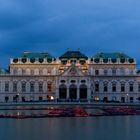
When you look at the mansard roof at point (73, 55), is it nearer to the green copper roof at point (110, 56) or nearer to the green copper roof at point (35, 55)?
the green copper roof at point (110, 56)

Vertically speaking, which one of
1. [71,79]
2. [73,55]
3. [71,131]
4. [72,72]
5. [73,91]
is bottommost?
[71,131]

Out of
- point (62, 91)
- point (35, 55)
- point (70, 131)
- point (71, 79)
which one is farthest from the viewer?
point (35, 55)

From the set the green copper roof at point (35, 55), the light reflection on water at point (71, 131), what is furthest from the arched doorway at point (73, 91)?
the light reflection on water at point (71, 131)

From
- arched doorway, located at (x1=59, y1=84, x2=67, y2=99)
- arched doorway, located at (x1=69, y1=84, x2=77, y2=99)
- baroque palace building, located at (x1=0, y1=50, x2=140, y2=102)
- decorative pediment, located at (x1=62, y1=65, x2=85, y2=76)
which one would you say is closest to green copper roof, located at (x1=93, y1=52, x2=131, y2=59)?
baroque palace building, located at (x1=0, y1=50, x2=140, y2=102)

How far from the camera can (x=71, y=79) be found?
125062 millimetres

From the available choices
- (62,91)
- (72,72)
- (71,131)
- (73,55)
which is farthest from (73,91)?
(71,131)

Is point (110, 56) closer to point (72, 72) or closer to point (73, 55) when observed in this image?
point (73, 55)

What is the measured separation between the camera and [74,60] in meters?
130

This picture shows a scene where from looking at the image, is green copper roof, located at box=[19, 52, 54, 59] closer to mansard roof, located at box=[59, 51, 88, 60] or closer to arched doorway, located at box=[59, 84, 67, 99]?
mansard roof, located at box=[59, 51, 88, 60]

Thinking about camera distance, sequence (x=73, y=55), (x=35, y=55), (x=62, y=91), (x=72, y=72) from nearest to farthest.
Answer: (x=62, y=91) → (x=72, y=72) → (x=73, y=55) → (x=35, y=55)

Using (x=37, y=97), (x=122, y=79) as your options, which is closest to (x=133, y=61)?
(x=122, y=79)

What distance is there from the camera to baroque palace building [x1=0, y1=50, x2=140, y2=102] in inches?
4916

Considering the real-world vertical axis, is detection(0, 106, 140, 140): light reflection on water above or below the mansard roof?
below

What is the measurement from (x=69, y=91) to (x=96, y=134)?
280 ft
